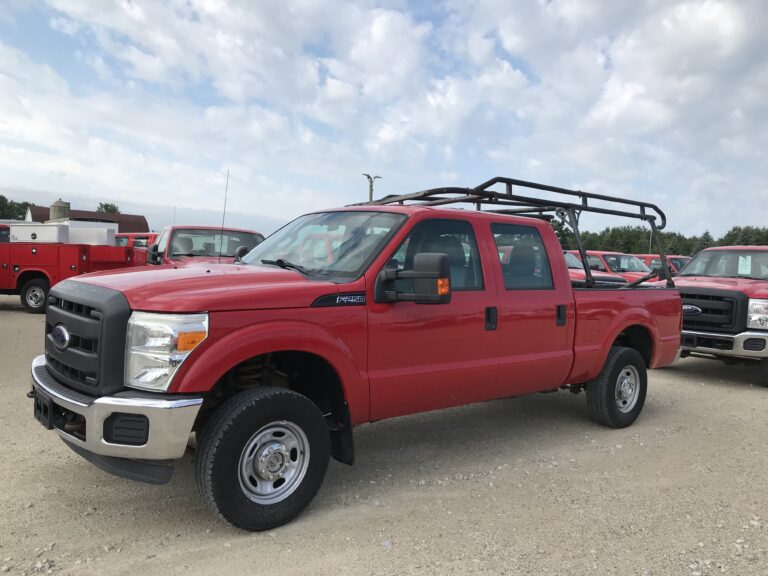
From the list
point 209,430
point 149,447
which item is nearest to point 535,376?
point 209,430

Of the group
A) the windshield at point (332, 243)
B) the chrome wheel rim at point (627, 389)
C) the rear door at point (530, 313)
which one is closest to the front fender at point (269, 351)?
the windshield at point (332, 243)

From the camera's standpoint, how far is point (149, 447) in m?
3.18

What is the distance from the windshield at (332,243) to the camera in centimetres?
408

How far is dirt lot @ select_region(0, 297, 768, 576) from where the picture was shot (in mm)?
3252

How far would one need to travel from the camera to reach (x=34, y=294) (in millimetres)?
13586

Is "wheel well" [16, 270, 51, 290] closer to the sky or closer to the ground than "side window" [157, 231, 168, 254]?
closer to the ground

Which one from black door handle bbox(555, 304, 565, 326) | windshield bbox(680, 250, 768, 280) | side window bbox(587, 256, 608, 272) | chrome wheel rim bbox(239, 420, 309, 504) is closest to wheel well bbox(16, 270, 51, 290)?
chrome wheel rim bbox(239, 420, 309, 504)

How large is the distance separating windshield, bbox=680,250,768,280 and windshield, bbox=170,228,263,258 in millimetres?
7185

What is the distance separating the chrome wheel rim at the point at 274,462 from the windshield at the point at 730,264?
7914mm

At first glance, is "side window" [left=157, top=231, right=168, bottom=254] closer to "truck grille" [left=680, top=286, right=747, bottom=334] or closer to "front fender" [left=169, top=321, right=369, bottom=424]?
"front fender" [left=169, top=321, right=369, bottom=424]

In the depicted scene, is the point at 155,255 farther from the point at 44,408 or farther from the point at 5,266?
the point at 44,408

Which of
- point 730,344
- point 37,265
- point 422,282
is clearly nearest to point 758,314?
point 730,344

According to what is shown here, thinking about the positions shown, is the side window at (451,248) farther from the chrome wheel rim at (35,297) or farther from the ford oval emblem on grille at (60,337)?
the chrome wheel rim at (35,297)

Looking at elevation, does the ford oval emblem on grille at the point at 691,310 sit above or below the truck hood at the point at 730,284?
below
